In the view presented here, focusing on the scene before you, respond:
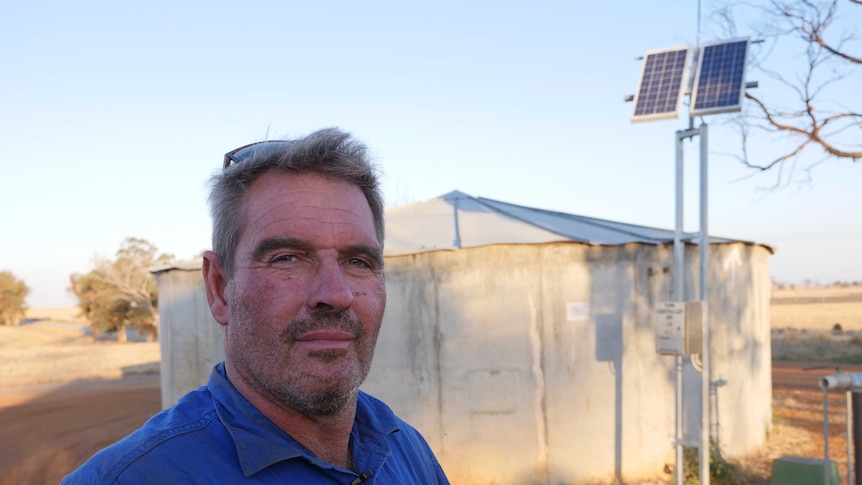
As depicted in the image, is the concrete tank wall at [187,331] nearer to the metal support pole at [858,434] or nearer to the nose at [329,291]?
the metal support pole at [858,434]

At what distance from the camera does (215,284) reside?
64.4 inches

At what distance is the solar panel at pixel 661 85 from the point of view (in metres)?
6.86

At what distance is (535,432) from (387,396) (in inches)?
69.8

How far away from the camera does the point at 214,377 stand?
5.06 ft

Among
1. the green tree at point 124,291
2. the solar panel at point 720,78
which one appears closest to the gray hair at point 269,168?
the solar panel at point 720,78

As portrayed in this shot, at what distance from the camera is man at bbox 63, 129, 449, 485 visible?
136cm

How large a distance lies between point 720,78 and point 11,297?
178 feet

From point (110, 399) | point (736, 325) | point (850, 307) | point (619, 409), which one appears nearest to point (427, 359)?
point (619, 409)

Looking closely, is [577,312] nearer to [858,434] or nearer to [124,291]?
[858,434]

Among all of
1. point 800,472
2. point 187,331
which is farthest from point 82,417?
point 800,472

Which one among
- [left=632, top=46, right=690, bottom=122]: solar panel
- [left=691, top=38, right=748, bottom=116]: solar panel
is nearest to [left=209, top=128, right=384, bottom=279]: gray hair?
[left=691, top=38, right=748, bottom=116]: solar panel

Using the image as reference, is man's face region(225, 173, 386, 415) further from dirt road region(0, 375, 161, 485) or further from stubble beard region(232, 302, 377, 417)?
dirt road region(0, 375, 161, 485)

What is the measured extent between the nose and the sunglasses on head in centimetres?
32

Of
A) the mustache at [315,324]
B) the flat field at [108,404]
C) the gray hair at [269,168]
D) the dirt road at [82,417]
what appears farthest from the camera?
the dirt road at [82,417]
